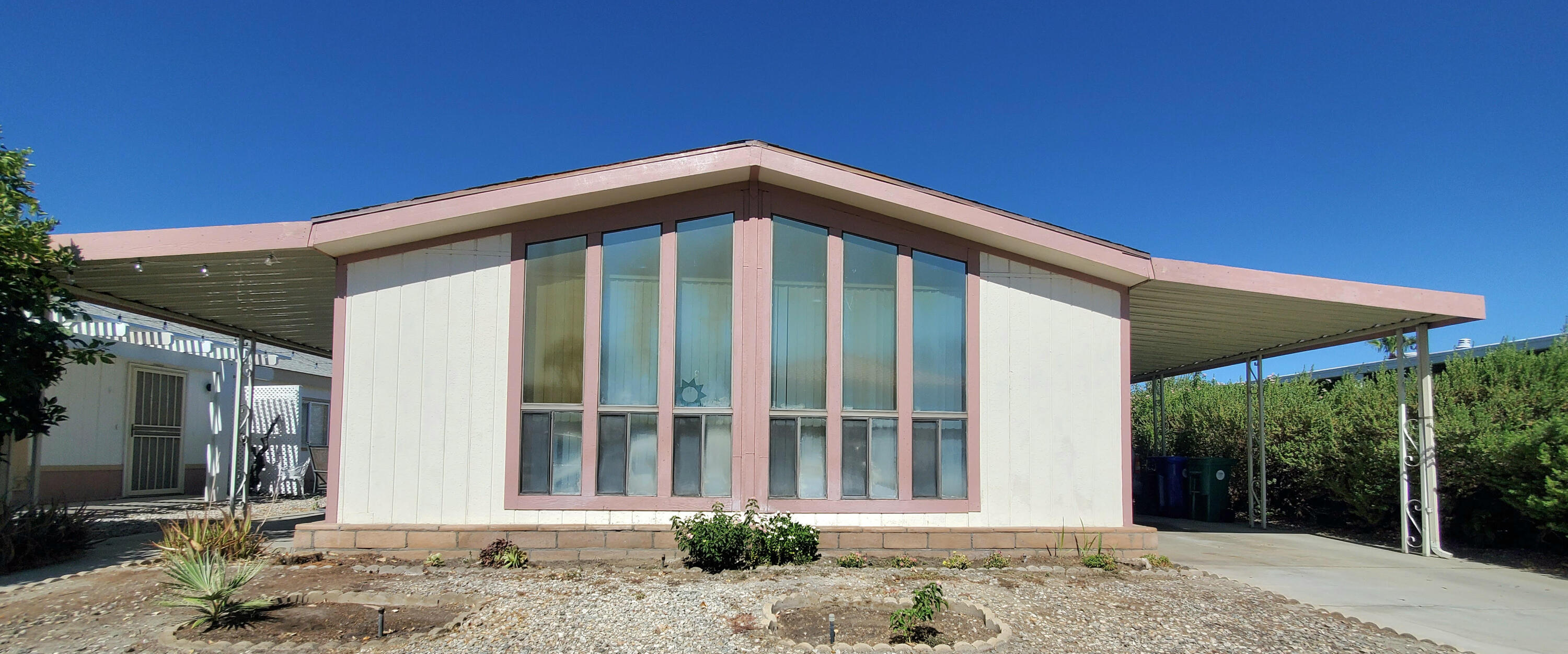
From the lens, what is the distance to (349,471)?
8555 millimetres

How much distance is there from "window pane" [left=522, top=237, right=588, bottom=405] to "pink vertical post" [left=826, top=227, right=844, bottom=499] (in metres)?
2.59

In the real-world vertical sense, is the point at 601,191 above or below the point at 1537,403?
above

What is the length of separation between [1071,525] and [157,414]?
1725 cm

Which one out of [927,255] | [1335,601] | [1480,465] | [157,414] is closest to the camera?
[1335,601]

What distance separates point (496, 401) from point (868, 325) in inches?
156

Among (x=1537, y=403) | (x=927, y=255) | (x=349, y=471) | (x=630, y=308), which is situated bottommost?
(x=349, y=471)

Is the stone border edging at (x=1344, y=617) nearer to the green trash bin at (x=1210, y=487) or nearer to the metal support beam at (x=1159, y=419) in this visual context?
the green trash bin at (x=1210, y=487)

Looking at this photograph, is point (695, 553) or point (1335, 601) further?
point (695, 553)

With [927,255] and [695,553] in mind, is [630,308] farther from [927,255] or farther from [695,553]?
[927,255]

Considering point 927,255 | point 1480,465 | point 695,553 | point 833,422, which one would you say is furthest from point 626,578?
point 1480,465

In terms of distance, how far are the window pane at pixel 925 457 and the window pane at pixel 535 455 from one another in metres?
3.79

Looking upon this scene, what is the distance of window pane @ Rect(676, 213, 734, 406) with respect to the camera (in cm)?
882

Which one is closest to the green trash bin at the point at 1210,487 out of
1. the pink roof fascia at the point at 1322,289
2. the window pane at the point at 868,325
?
the pink roof fascia at the point at 1322,289

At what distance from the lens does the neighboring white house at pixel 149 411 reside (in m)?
14.6
